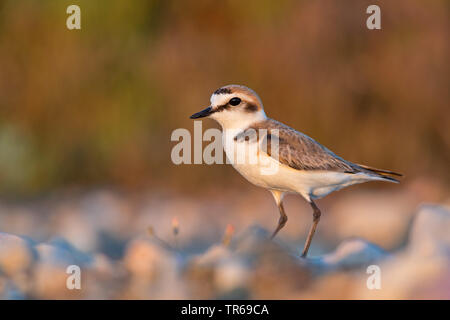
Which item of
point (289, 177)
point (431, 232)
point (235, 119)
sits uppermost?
point (235, 119)

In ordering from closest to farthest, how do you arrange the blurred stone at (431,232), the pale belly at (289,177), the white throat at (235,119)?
Answer: the blurred stone at (431,232)
the pale belly at (289,177)
the white throat at (235,119)

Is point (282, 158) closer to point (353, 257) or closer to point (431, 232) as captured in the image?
point (353, 257)

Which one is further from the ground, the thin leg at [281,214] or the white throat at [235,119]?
the white throat at [235,119]

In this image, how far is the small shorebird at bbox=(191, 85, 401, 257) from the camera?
1945 millimetres

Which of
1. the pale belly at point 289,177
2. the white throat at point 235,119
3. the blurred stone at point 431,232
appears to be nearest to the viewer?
the blurred stone at point 431,232

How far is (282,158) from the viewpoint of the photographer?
1.97 metres

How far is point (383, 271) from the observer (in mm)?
1599

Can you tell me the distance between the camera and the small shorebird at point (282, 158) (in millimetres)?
1945

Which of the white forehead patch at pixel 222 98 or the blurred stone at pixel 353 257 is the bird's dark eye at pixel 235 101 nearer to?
the white forehead patch at pixel 222 98

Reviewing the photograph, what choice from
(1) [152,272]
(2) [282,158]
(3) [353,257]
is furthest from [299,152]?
(1) [152,272]

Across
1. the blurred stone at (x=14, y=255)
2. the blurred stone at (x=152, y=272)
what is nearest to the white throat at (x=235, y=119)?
the blurred stone at (x=152, y=272)

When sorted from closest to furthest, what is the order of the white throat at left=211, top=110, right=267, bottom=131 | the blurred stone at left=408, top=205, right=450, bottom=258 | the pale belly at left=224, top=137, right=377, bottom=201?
the blurred stone at left=408, top=205, right=450, bottom=258
the pale belly at left=224, top=137, right=377, bottom=201
the white throat at left=211, top=110, right=267, bottom=131

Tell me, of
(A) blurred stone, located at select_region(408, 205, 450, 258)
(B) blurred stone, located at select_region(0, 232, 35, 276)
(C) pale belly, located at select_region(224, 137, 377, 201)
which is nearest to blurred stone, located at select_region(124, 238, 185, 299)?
(B) blurred stone, located at select_region(0, 232, 35, 276)

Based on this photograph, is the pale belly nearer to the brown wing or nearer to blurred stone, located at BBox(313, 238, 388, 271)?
the brown wing
